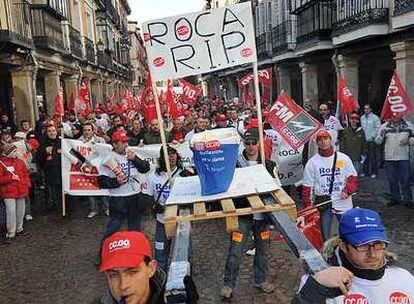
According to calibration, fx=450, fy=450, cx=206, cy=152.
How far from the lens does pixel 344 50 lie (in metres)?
16.4

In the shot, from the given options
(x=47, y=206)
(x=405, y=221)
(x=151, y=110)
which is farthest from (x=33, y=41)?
(x=405, y=221)

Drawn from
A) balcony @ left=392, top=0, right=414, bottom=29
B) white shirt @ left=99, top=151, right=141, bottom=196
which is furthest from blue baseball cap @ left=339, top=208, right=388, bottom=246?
balcony @ left=392, top=0, right=414, bottom=29

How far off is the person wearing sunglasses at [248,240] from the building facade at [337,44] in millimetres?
8187

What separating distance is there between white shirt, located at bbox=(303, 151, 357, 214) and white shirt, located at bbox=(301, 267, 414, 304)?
9.65 ft

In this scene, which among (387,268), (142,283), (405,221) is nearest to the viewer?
(142,283)

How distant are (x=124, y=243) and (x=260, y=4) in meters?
28.2

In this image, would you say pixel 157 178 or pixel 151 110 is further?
pixel 151 110

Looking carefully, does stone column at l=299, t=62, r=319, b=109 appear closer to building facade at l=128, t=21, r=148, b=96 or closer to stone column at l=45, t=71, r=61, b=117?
stone column at l=45, t=71, r=61, b=117

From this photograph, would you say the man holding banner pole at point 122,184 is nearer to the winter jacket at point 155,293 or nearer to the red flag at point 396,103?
the winter jacket at point 155,293

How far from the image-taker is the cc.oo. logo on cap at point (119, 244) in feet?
7.29

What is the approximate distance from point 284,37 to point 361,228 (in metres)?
22.0

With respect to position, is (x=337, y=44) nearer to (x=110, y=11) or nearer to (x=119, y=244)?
(x=119, y=244)

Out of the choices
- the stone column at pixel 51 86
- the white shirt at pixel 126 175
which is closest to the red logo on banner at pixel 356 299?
the white shirt at pixel 126 175

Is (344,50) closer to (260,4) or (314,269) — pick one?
(260,4)
